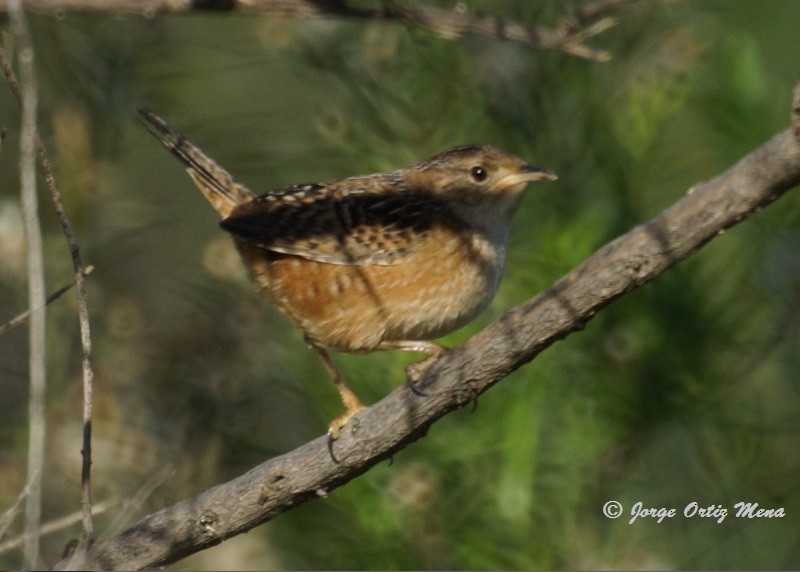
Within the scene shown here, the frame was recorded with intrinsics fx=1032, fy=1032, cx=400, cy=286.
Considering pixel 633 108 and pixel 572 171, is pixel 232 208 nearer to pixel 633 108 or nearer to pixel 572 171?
pixel 572 171

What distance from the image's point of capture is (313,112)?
5441 millimetres

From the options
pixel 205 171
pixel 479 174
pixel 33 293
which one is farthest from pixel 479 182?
pixel 33 293

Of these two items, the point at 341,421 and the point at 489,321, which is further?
the point at 489,321

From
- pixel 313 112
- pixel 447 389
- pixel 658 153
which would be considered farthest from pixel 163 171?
pixel 447 389

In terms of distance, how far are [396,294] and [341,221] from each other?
35 centimetres

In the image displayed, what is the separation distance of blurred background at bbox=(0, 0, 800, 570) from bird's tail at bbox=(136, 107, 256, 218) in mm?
585

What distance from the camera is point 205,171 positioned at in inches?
140

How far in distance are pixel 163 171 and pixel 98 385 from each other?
9.28ft

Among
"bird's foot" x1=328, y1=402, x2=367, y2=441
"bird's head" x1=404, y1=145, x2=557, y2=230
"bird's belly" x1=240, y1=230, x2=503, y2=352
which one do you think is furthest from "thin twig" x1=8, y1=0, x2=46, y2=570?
"bird's head" x1=404, y1=145, x2=557, y2=230

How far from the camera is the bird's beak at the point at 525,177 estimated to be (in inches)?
127

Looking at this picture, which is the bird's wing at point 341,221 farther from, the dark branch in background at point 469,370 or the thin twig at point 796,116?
the thin twig at point 796,116

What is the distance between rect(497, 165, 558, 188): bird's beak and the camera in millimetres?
3238

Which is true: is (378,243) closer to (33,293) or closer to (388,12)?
(388,12)

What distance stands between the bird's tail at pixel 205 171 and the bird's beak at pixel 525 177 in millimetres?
881
